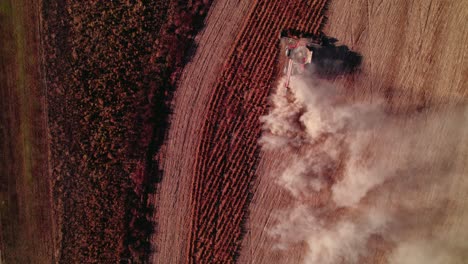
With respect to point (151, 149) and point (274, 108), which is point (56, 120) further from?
point (274, 108)

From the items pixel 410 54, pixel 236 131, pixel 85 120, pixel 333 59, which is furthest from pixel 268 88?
pixel 85 120

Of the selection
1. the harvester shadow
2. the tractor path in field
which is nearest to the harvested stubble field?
the tractor path in field

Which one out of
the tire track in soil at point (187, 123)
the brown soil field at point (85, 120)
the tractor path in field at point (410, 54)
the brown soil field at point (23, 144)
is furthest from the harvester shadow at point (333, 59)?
the brown soil field at point (23, 144)

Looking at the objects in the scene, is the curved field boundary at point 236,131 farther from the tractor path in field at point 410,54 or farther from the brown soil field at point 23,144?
the brown soil field at point 23,144

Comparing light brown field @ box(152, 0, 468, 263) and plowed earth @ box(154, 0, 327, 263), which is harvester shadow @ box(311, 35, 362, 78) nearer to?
light brown field @ box(152, 0, 468, 263)

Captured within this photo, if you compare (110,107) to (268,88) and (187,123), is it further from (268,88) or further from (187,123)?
(268,88)
